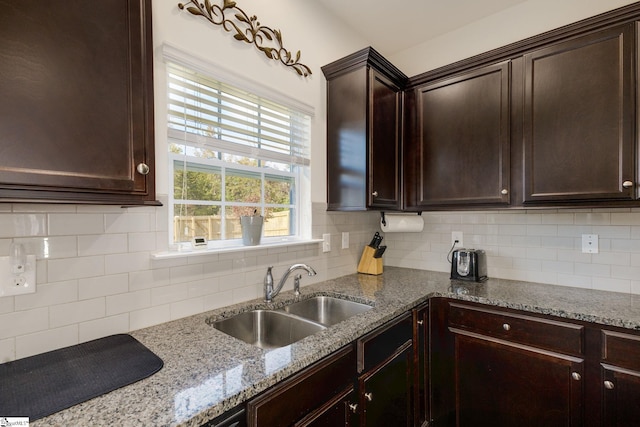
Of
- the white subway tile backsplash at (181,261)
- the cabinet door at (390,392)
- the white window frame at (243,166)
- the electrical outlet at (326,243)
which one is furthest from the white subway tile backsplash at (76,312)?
the electrical outlet at (326,243)

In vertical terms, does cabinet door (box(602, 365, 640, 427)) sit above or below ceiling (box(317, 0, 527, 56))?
below

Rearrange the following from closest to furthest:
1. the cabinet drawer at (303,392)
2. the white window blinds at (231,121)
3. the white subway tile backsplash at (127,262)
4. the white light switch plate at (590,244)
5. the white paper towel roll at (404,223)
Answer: the cabinet drawer at (303,392), the white subway tile backsplash at (127,262), the white window blinds at (231,121), the white light switch plate at (590,244), the white paper towel roll at (404,223)

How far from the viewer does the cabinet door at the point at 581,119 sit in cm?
151

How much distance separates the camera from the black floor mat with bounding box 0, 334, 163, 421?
74 centimetres

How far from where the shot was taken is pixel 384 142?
2059 mm

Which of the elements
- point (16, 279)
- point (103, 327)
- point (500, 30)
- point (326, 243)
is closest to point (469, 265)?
point (326, 243)

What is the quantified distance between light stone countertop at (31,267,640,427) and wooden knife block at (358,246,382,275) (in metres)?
0.22

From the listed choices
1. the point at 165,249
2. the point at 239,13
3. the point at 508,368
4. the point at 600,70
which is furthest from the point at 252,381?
the point at 600,70

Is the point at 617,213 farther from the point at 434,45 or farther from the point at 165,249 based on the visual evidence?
the point at 165,249

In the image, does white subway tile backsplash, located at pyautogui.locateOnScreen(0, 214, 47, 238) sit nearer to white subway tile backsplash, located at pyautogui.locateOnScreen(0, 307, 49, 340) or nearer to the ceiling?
white subway tile backsplash, located at pyautogui.locateOnScreen(0, 307, 49, 340)

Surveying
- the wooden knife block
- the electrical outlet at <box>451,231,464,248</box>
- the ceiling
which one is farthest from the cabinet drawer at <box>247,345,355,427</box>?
the ceiling

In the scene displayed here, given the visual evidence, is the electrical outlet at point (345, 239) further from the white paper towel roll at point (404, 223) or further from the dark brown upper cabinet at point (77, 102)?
the dark brown upper cabinet at point (77, 102)

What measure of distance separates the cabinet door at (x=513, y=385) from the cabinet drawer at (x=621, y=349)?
126 millimetres

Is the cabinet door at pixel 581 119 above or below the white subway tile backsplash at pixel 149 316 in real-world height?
above
